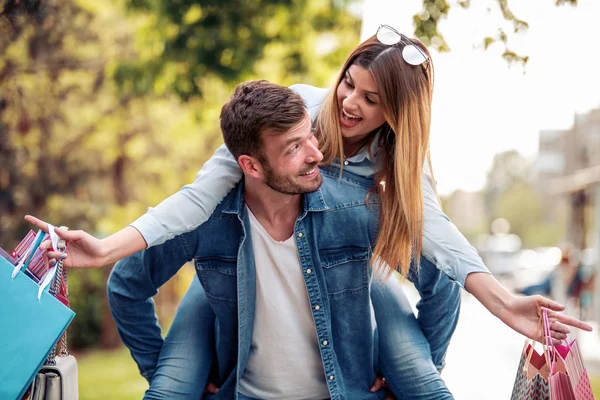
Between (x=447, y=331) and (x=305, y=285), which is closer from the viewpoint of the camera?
(x=305, y=285)

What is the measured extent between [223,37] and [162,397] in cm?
550

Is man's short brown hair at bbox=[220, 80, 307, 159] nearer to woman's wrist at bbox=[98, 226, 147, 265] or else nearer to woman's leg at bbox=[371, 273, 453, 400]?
woman's wrist at bbox=[98, 226, 147, 265]

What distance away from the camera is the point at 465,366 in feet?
38.3

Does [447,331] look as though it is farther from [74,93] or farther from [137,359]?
[74,93]

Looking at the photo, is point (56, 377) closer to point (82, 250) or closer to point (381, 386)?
point (82, 250)

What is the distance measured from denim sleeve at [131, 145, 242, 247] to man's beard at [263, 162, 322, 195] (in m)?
0.23

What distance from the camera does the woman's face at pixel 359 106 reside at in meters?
3.66

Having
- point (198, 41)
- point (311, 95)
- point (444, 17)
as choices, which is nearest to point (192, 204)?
point (311, 95)

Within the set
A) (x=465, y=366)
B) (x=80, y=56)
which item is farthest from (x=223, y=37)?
(x=80, y=56)

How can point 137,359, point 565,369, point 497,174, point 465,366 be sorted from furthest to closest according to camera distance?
point 497,174
point 465,366
point 137,359
point 565,369


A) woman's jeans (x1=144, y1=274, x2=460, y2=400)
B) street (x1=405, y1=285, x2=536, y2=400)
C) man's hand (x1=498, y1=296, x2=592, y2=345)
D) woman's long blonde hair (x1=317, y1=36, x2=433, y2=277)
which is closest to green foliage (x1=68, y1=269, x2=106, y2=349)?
street (x1=405, y1=285, x2=536, y2=400)

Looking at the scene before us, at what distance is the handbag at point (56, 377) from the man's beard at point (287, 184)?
35.8 inches

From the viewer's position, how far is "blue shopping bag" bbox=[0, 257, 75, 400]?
272 cm

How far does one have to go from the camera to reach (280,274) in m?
3.58
